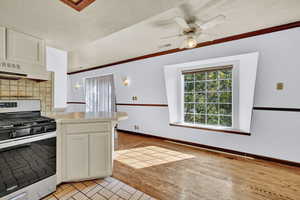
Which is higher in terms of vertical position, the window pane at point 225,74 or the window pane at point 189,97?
the window pane at point 225,74

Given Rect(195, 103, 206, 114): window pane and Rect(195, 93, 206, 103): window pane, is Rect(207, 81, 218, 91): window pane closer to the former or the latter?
Rect(195, 93, 206, 103): window pane

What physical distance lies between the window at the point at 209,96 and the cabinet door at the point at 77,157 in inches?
96.3

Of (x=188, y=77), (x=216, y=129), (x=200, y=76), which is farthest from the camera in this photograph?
(x=188, y=77)

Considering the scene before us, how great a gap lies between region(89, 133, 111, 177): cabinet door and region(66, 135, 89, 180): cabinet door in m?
0.06

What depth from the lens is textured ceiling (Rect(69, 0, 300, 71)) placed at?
1.74 meters

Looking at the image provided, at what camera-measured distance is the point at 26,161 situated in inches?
55.9

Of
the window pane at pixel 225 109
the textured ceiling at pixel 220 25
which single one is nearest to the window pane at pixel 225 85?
the window pane at pixel 225 109

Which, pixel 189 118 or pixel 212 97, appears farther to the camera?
pixel 189 118

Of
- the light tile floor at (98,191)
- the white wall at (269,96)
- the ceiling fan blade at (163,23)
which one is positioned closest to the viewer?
the light tile floor at (98,191)

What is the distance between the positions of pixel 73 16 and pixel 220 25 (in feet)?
6.85

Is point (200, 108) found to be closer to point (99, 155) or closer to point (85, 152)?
point (99, 155)

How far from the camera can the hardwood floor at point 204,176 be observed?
163 centimetres

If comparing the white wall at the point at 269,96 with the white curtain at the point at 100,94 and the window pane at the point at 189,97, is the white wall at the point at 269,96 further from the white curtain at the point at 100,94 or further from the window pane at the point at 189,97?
the white curtain at the point at 100,94

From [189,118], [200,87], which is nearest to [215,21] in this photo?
[200,87]
